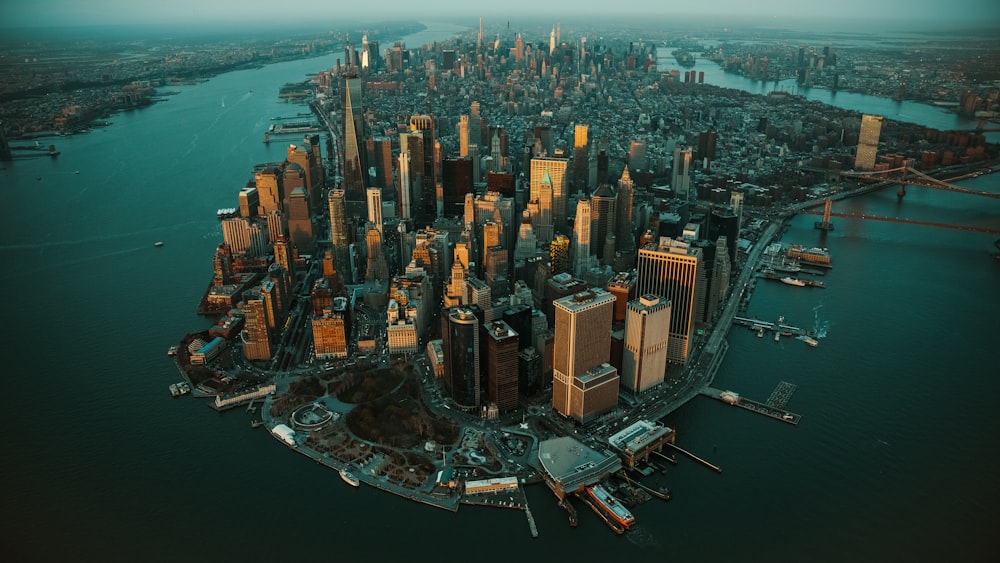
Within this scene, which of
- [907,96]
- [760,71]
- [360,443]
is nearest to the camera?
[360,443]

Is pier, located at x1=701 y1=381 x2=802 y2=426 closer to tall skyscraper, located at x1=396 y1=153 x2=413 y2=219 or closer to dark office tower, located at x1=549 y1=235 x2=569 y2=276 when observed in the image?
dark office tower, located at x1=549 y1=235 x2=569 y2=276

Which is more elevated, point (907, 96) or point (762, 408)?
point (907, 96)

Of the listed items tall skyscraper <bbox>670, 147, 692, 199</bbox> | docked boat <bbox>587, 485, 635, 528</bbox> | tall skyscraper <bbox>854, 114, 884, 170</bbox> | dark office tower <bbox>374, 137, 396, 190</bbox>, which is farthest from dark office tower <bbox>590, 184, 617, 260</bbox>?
tall skyscraper <bbox>854, 114, 884, 170</bbox>

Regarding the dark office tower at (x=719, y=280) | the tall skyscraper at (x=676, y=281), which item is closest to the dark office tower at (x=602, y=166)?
the dark office tower at (x=719, y=280)

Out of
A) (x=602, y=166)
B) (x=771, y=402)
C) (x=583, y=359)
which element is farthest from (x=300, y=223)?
(x=771, y=402)

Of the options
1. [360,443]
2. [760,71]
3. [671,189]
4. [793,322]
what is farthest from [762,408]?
[760,71]

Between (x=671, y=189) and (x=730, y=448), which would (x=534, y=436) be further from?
(x=671, y=189)
